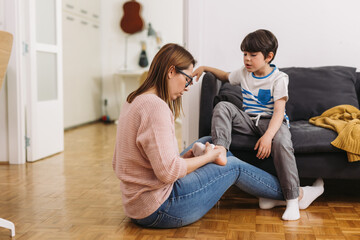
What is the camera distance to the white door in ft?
12.2

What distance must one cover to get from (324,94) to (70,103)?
374cm


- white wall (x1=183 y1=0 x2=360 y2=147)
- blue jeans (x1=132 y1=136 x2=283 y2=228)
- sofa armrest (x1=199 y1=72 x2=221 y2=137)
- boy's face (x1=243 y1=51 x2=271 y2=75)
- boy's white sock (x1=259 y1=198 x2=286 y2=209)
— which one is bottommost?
boy's white sock (x1=259 y1=198 x2=286 y2=209)

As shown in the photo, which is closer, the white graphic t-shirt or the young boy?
the young boy

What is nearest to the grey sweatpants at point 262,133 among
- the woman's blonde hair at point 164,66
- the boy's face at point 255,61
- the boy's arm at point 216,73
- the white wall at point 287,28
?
the boy's face at point 255,61

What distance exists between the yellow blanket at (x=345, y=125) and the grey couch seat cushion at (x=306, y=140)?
36 millimetres

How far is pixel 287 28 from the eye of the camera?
3354 mm

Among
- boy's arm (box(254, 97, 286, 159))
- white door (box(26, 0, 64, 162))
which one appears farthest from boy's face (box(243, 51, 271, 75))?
white door (box(26, 0, 64, 162))

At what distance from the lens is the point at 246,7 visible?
336 centimetres

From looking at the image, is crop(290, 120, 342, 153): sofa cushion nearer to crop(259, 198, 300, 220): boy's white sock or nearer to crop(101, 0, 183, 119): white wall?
crop(259, 198, 300, 220): boy's white sock

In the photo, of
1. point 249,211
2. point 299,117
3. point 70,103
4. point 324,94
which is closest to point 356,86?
point 324,94

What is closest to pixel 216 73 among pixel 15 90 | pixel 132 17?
pixel 15 90

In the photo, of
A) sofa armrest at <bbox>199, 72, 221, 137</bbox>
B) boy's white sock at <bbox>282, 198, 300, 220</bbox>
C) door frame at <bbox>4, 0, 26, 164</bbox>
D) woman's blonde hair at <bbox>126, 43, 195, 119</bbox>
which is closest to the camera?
woman's blonde hair at <bbox>126, 43, 195, 119</bbox>

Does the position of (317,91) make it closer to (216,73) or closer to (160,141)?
(216,73)

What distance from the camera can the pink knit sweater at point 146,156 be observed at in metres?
1.74
